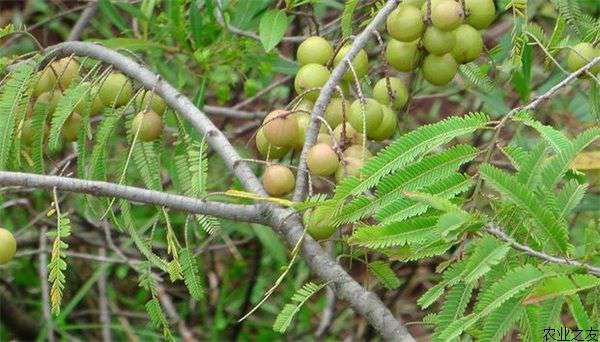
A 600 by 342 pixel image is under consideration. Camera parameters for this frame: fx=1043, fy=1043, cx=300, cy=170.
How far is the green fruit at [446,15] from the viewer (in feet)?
5.64

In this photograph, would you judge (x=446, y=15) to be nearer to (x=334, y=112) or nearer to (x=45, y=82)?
(x=334, y=112)

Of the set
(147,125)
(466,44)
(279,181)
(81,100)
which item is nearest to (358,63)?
(466,44)

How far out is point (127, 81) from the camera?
1964 mm

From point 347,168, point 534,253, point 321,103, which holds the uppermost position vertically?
point 321,103

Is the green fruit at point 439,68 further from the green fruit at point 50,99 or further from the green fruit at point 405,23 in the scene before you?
the green fruit at point 50,99

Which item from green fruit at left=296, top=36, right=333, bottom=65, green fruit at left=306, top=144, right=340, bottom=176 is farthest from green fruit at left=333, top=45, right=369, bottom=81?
green fruit at left=306, top=144, right=340, bottom=176

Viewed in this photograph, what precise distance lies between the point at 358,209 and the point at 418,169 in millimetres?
97

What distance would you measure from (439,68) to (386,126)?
14 centimetres

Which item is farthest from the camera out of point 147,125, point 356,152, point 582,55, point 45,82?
point 45,82

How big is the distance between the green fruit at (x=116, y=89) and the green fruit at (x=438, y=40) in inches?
22.7

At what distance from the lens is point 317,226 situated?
5.13 feet

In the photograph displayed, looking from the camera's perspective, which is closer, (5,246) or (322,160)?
(322,160)

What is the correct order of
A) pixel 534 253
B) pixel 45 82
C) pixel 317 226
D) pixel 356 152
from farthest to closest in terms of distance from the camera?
1. pixel 45 82
2. pixel 356 152
3. pixel 317 226
4. pixel 534 253

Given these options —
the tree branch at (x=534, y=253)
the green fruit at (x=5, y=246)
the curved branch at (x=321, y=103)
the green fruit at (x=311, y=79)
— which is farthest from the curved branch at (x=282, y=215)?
the green fruit at (x=5, y=246)
